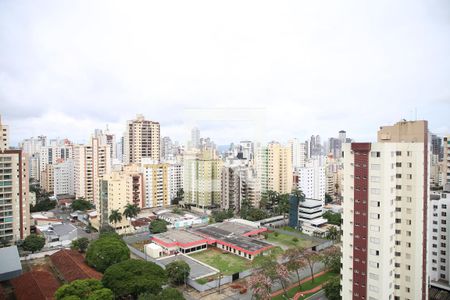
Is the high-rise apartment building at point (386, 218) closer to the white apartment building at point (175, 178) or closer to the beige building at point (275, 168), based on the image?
the beige building at point (275, 168)

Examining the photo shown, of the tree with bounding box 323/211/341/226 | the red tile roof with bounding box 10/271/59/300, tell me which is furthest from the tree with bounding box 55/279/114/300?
the tree with bounding box 323/211/341/226

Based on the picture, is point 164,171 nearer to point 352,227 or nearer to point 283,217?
point 283,217

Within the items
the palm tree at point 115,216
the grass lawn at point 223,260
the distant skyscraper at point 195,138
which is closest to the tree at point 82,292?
the grass lawn at point 223,260

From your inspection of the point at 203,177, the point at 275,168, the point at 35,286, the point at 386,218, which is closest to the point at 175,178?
the point at 203,177

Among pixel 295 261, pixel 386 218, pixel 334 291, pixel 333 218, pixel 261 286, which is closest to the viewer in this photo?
pixel 386 218

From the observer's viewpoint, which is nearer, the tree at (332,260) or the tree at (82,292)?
the tree at (82,292)

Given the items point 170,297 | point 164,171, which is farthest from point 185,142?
point 170,297

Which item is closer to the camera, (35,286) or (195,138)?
(35,286)

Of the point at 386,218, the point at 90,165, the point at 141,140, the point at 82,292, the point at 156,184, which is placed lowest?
the point at 82,292

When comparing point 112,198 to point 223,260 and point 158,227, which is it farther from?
point 223,260
